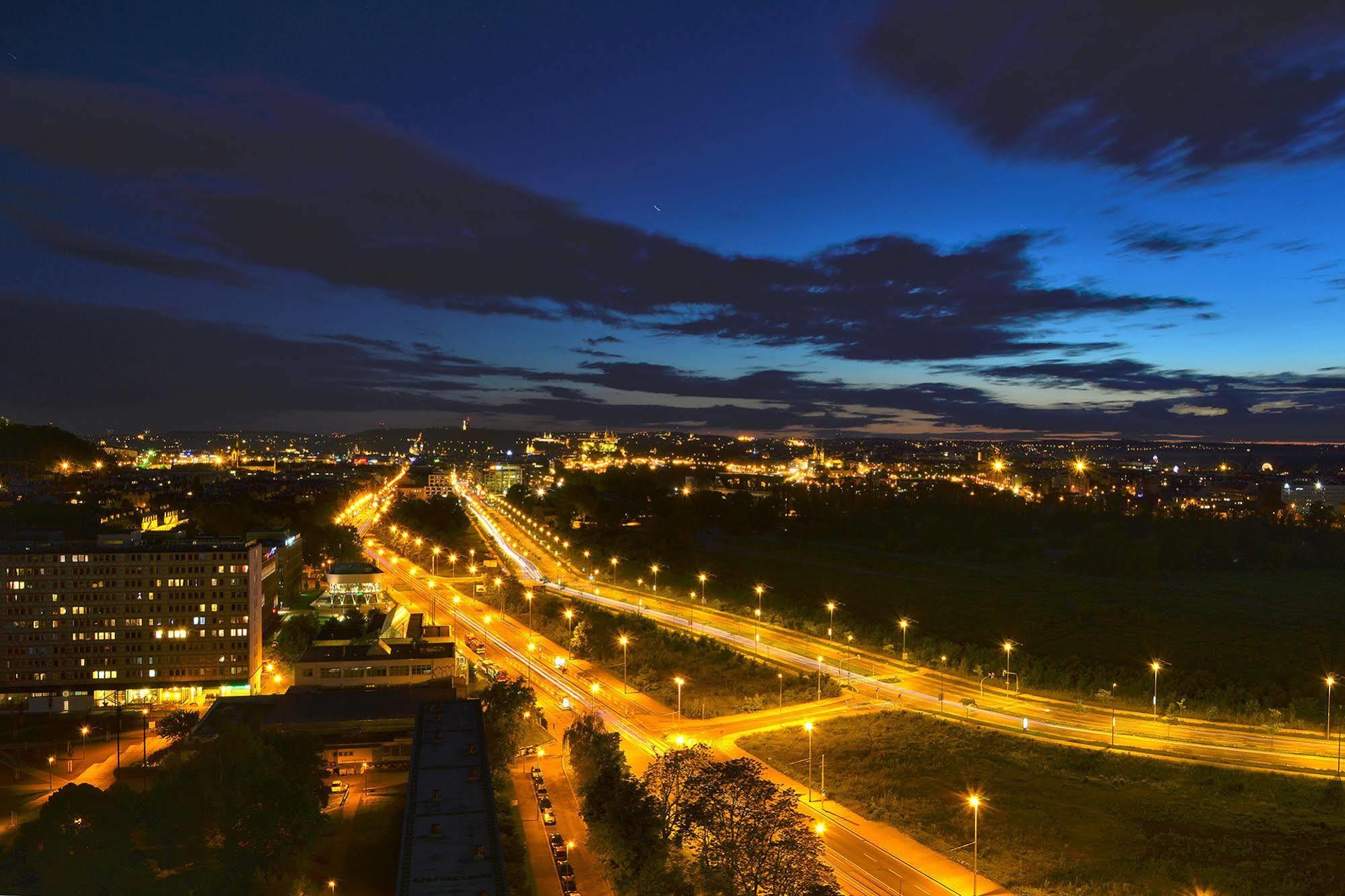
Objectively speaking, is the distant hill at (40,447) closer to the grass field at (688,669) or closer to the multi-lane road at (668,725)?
the multi-lane road at (668,725)

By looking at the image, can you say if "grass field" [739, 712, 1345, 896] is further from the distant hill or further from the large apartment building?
the distant hill

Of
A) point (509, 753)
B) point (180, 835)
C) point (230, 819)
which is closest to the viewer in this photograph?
point (180, 835)

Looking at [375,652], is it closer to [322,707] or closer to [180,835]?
[322,707]

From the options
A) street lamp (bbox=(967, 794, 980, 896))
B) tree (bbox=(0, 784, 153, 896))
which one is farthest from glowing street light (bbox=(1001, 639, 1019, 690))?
tree (bbox=(0, 784, 153, 896))

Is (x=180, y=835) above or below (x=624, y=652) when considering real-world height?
above

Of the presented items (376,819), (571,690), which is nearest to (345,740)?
(376,819)

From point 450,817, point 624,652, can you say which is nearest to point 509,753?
point 450,817

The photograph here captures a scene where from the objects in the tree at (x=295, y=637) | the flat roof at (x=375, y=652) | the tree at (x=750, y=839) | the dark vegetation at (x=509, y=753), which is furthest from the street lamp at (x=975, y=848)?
the tree at (x=295, y=637)
